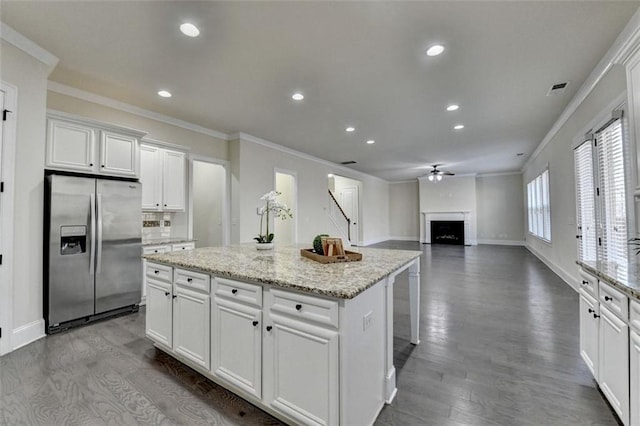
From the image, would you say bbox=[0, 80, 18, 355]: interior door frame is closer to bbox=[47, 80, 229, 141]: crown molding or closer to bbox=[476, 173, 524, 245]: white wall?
bbox=[47, 80, 229, 141]: crown molding

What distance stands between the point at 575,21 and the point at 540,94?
1687 millimetres

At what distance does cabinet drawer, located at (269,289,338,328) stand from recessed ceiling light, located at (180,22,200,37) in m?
2.34

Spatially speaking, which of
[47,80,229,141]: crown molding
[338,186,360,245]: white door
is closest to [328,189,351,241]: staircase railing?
[338,186,360,245]: white door

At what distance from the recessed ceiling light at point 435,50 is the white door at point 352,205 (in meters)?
7.70

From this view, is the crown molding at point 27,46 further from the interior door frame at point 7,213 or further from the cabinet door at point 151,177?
the cabinet door at point 151,177

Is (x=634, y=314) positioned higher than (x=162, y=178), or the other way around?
(x=162, y=178)

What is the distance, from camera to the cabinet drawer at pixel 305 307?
136cm

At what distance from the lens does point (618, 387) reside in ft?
5.11

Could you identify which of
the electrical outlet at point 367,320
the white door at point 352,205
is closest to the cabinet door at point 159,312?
the electrical outlet at point 367,320

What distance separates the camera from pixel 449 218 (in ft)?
35.8

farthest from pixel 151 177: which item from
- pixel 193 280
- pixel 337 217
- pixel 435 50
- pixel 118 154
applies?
pixel 337 217

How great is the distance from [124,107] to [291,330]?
4.30 metres

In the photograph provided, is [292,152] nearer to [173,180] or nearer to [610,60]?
[173,180]

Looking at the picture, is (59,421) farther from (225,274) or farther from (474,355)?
(474,355)
